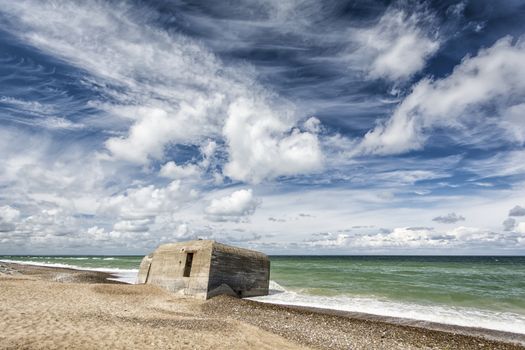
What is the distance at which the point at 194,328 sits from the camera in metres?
12.5

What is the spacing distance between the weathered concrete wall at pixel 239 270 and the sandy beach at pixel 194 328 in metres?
2.63

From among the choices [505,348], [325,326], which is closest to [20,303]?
[325,326]

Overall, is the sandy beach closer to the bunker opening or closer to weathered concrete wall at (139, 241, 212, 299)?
weathered concrete wall at (139, 241, 212, 299)

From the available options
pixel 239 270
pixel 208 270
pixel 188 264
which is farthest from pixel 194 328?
pixel 188 264

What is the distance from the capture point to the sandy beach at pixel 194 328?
977 cm

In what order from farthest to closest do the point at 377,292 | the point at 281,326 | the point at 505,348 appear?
the point at 377,292, the point at 281,326, the point at 505,348

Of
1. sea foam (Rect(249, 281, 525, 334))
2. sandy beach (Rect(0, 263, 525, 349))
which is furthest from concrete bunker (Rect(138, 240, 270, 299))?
sandy beach (Rect(0, 263, 525, 349))

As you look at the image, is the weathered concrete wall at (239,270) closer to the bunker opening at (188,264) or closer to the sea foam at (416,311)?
the sea foam at (416,311)

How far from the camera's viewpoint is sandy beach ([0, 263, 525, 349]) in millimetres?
9766

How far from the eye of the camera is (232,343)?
1091cm

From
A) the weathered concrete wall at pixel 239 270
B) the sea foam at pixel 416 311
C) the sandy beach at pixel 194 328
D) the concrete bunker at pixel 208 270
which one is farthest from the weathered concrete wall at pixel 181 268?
the sea foam at pixel 416 311

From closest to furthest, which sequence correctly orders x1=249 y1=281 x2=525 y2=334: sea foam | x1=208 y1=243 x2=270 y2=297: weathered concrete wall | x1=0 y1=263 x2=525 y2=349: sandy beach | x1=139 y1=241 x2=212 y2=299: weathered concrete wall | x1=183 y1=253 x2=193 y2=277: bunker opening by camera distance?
x1=0 y1=263 x2=525 y2=349: sandy beach < x1=249 y1=281 x2=525 y2=334: sea foam < x1=139 y1=241 x2=212 y2=299: weathered concrete wall < x1=208 y1=243 x2=270 y2=297: weathered concrete wall < x1=183 y1=253 x2=193 y2=277: bunker opening

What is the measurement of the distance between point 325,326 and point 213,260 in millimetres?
8772

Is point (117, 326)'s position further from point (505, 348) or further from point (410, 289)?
point (410, 289)
